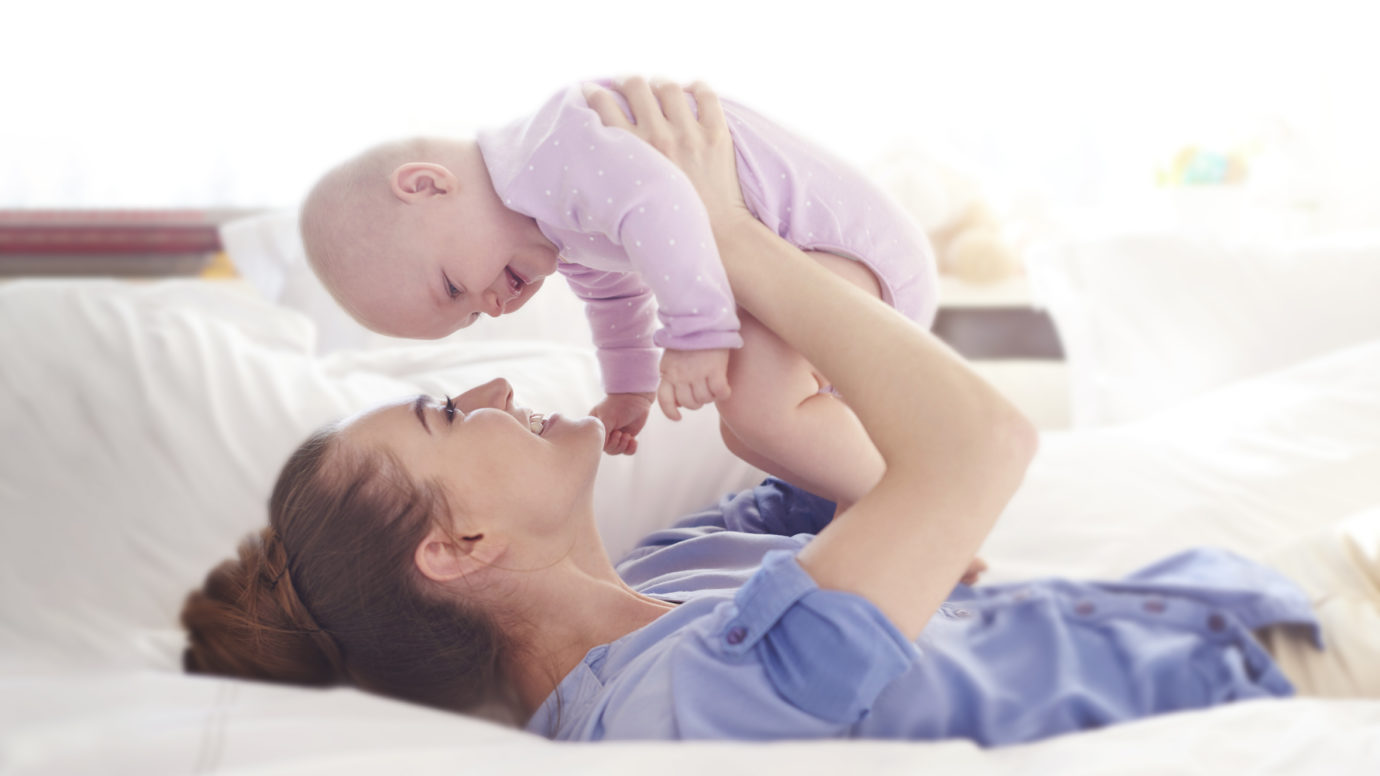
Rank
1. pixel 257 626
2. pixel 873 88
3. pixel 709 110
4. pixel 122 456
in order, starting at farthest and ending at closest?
pixel 873 88
pixel 709 110
pixel 257 626
pixel 122 456

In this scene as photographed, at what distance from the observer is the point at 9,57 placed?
0.97m

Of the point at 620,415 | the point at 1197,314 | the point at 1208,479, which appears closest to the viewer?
the point at 620,415

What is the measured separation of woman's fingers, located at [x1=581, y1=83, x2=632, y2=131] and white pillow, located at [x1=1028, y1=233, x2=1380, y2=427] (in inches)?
45.4

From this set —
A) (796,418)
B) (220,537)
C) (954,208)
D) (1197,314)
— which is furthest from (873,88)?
(220,537)

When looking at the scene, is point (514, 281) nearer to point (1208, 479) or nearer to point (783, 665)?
point (783, 665)

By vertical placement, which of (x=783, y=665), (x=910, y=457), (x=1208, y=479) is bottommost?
(x=1208, y=479)

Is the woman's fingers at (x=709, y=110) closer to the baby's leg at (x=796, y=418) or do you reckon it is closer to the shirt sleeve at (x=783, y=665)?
the baby's leg at (x=796, y=418)

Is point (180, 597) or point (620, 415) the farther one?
point (620, 415)

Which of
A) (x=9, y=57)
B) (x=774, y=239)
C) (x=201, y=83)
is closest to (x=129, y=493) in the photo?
(x=774, y=239)

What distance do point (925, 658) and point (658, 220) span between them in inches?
10.8

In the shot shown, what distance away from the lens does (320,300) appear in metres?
0.73

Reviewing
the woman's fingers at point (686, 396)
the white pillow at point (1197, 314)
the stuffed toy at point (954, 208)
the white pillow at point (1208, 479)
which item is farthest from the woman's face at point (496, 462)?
the stuffed toy at point (954, 208)

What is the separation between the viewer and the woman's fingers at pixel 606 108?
53cm

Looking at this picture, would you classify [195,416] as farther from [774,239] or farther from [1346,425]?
[1346,425]
